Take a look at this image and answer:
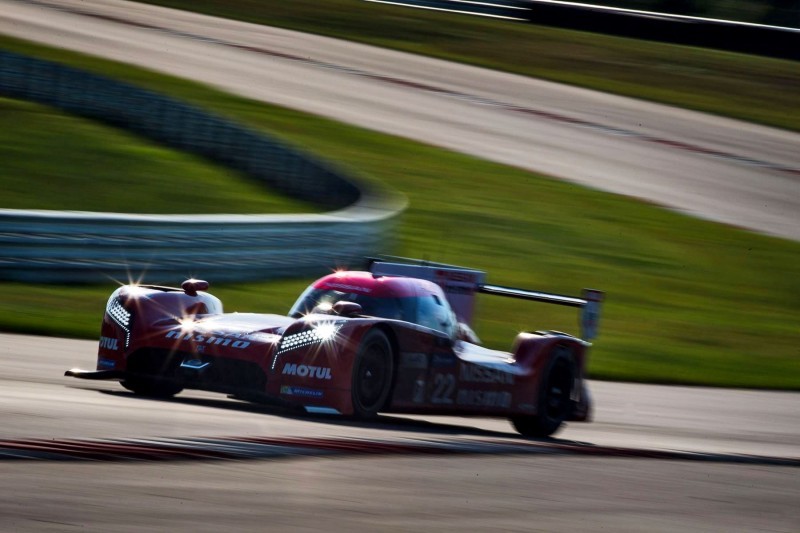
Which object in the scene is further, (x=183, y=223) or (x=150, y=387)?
(x=183, y=223)

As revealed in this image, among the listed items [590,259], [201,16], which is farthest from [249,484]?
[201,16]

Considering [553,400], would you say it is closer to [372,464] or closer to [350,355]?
[350,355]

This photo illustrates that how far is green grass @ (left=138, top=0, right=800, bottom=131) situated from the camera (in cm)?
3506

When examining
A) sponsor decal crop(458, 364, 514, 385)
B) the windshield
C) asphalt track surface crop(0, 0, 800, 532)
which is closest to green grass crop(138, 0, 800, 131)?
asphalt track surface crop(0, 0, 800, 532)

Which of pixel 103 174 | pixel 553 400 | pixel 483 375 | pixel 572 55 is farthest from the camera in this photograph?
pixel 572 55

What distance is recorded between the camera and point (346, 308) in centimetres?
840

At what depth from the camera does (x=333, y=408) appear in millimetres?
8062

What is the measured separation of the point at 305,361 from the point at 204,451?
178 centimetres

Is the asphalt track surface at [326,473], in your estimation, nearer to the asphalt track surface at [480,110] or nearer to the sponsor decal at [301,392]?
the sponsor decal at [301,392]

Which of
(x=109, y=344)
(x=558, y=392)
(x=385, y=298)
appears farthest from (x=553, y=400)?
(x=109, y=344)

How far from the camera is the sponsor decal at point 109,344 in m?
8.74

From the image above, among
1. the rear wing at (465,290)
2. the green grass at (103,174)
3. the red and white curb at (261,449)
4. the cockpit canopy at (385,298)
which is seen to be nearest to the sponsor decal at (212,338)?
the cockpit canopy at (385,298)

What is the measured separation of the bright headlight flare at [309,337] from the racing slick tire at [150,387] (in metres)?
1.04

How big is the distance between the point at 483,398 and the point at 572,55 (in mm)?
29285
